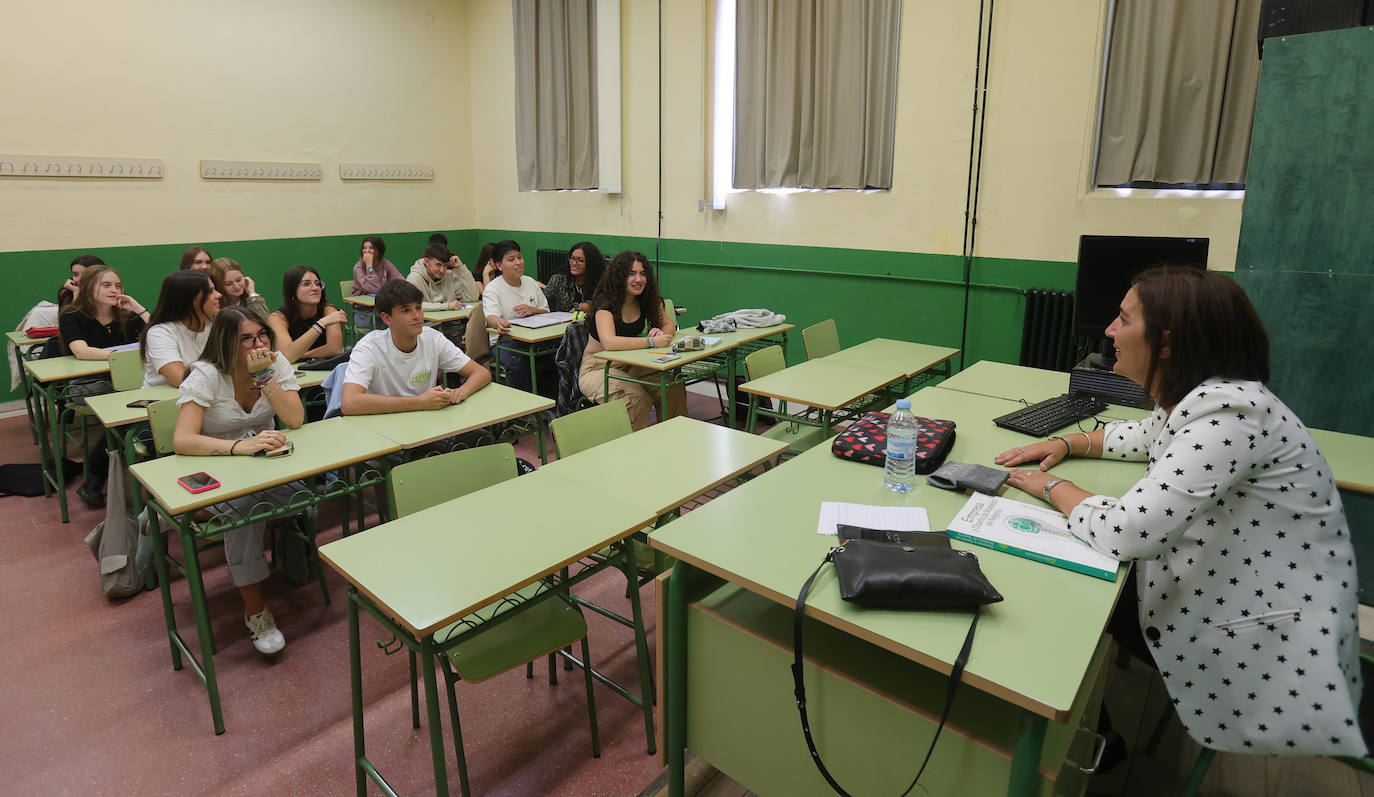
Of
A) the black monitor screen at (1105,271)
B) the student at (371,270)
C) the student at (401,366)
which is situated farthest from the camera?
the student at (371,270)

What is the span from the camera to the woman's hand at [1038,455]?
2.01 m

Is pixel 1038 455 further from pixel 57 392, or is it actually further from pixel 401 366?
pixel 57 392

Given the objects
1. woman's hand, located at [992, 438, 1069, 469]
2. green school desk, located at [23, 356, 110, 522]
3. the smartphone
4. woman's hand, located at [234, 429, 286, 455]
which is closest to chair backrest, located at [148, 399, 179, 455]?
woman's hand, located at [234, 429, 286, 455]

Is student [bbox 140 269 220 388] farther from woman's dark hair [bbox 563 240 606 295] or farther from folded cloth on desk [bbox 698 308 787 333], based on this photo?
folded cloth on desk [bbox 698 308 787 333]

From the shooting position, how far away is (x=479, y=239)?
25.6ft

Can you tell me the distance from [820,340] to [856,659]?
109 inches

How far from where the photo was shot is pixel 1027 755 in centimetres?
118

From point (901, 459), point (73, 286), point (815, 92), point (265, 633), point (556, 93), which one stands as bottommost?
point (265, 633)

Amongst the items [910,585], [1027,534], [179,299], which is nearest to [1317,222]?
[1027,534]

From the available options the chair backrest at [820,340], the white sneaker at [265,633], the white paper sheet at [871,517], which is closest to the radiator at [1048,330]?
the chair backrest at [820,340]

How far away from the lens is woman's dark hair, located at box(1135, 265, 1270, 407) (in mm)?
1421

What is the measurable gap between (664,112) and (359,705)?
498 centimetres

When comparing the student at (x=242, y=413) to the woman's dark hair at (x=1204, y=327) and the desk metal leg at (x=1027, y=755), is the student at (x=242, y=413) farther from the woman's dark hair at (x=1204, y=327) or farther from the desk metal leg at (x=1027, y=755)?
the woman's dark hair at (x=1204, y=327)

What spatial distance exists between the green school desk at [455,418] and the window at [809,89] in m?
2.92
